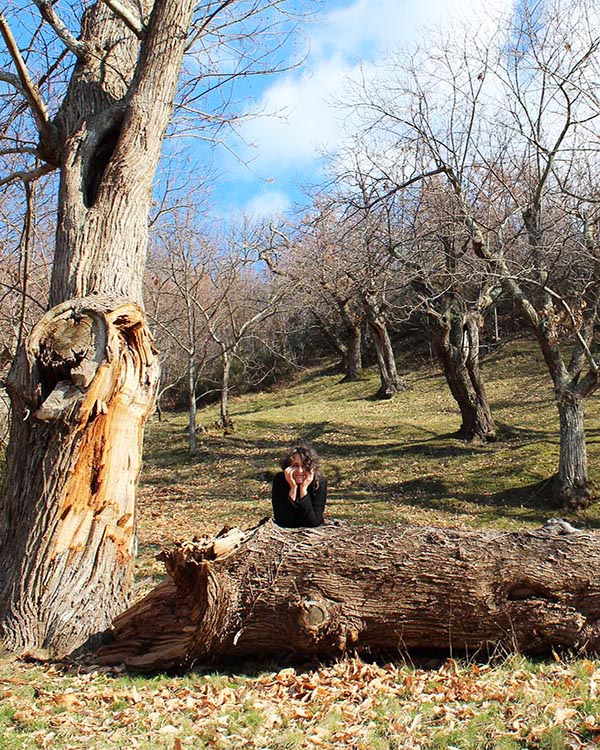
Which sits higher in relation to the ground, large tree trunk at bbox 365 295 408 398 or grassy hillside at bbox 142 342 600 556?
large tree trunk at bbox 365 295 408 398

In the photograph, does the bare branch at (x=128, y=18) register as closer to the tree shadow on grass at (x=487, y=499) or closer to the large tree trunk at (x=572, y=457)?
the large tree trunk at (x=572, y=457)

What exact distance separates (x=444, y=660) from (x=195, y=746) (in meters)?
1.86

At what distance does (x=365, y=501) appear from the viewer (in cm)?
1308

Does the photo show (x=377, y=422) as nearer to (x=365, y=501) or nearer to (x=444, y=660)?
(x=365, y=501)

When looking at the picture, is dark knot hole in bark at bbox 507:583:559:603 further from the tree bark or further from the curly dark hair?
the tree bark

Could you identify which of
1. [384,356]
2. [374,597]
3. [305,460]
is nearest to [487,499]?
[305,460]

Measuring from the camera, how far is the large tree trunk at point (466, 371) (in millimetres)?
16328

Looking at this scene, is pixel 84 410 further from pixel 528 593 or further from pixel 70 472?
pixel 528 593

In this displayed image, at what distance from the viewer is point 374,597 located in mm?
4387

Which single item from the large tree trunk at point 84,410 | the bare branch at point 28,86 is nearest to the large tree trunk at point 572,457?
the large tree trunk at point 84,410

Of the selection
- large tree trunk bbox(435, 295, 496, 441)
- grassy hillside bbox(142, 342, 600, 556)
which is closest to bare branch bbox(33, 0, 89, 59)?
grassy hillside bbox(142, 342, 600, 556)

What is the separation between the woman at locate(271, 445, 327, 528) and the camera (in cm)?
550

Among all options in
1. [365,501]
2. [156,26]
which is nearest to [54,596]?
[156,26]

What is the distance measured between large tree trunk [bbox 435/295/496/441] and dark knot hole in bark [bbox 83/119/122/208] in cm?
1173
